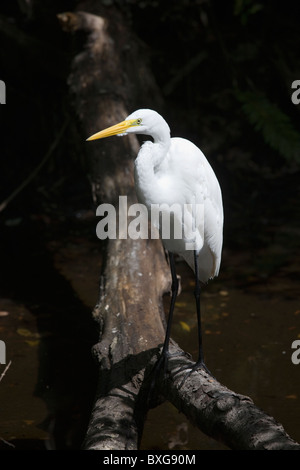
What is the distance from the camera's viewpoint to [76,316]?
17.1 feet

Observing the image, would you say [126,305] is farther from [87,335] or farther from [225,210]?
[225,210]

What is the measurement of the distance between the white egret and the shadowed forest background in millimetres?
900

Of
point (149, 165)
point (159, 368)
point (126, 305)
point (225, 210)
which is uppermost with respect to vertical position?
point (225, 210)

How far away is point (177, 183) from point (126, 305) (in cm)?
91

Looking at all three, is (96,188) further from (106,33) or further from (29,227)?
(29,227)

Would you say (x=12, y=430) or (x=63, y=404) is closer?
(x=12, y=430)

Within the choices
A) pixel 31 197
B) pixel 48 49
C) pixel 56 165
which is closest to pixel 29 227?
pixel 31 197

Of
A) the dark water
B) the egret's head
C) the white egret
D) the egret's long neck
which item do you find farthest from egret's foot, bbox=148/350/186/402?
the egret's head

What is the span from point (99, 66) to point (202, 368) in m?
3.11

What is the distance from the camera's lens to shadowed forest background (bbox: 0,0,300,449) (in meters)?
4.25

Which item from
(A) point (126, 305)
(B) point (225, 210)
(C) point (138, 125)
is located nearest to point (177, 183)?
(C) point (138, 125)

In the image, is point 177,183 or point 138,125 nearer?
point 138,125

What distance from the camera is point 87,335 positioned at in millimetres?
4934

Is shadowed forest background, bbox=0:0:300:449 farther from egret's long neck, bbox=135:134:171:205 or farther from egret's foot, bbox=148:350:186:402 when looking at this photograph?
egret's long neck, bbox=135:134:171:205
